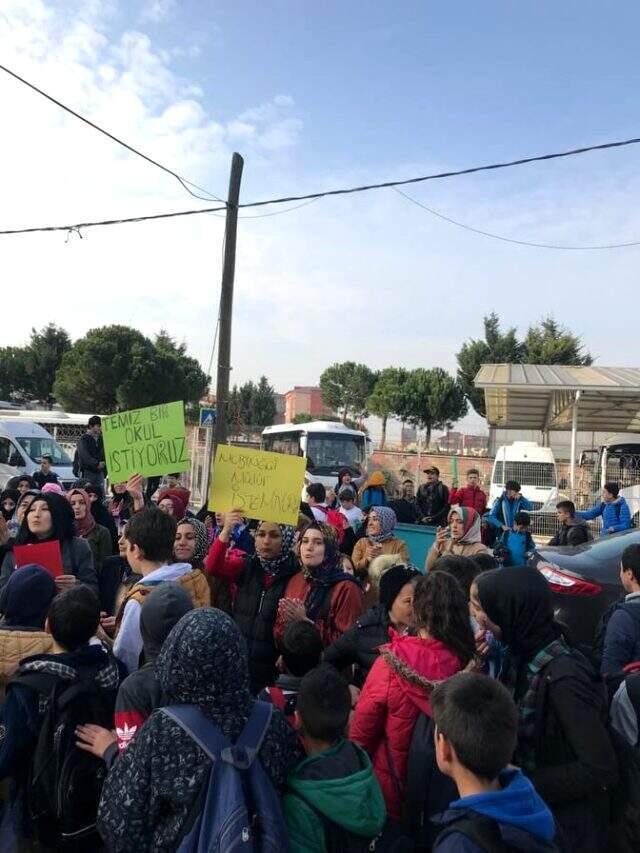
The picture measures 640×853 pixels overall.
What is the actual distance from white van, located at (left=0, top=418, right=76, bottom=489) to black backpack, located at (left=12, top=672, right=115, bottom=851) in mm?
15927

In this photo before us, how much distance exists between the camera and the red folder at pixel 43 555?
168 inches

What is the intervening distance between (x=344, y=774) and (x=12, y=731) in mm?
1188

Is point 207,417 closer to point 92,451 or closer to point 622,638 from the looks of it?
point 92,451

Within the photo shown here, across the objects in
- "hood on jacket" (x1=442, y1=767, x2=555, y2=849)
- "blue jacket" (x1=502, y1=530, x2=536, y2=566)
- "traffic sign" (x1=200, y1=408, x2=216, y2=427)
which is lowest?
"blue jacket" (x1=502, y1=530, x2=536, y2=566)

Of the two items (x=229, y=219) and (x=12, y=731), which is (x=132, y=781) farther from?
(x=229, y=219)

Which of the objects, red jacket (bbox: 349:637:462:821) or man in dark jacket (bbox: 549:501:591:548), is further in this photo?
man in dark jacket (bbox: 549:501:591:548)

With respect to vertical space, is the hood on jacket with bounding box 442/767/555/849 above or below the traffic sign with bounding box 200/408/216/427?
below

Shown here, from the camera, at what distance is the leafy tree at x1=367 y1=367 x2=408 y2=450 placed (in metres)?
60.0

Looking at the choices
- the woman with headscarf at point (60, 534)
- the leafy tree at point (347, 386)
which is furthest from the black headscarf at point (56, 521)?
the leafy tree at point (347, 386)

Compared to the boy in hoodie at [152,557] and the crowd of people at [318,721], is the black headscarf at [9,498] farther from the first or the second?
the boy in hoodie at [152,557]

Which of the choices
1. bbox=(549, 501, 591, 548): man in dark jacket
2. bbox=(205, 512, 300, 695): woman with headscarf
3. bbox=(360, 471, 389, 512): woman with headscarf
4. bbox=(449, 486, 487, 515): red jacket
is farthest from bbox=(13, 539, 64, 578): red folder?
bbox=(449, 486, 487, 515): red jacket

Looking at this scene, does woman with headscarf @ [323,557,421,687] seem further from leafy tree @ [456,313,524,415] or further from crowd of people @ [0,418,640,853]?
leafy tree @ [456,313,524,415]

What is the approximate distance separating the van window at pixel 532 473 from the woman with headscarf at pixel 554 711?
58.9ft

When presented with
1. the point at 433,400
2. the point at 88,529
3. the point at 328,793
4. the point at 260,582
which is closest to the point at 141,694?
the point at 328,793
